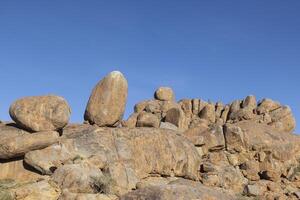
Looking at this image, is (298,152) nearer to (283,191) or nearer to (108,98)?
(283,191)

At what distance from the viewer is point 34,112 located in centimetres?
2806

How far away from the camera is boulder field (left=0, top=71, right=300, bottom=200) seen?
22781 mm

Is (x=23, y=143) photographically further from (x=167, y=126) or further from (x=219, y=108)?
(x=219, y=108)

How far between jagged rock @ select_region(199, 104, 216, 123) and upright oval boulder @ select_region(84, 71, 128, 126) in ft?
52.0

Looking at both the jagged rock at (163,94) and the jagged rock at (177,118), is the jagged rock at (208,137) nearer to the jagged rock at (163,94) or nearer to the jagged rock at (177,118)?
the jagged rock at (177,118)

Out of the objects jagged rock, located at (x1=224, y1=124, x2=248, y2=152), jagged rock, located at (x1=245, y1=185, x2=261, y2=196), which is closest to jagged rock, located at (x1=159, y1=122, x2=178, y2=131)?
jagged rock, located at (x1=224, y1=124, x2=248, y2=152)

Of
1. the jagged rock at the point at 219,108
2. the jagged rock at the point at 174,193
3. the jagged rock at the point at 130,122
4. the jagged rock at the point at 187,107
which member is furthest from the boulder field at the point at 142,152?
the jagged rock at the point at 187,107

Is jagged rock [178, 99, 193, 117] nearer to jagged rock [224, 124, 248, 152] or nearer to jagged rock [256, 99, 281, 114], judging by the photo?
jagged rock [256, 99, 281, 114]

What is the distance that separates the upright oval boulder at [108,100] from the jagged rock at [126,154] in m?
1.26

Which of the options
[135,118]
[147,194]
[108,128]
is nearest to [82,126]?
[108,128]

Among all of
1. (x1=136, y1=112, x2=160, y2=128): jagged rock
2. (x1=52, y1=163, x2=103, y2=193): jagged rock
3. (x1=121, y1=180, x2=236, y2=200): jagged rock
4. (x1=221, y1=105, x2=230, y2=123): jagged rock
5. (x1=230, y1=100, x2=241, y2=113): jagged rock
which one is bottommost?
(x1=52, y1=163, x2=103, y2=193): jagged rock

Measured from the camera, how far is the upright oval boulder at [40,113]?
28.0 meters

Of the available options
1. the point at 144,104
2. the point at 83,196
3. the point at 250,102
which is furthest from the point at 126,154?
the point at 250,102

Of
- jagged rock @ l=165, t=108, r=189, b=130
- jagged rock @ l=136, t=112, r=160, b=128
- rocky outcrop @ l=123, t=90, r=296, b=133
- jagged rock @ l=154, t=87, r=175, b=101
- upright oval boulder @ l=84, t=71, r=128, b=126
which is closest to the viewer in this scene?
upright oval boulder @ l=84, t=71, r=128, b=126
